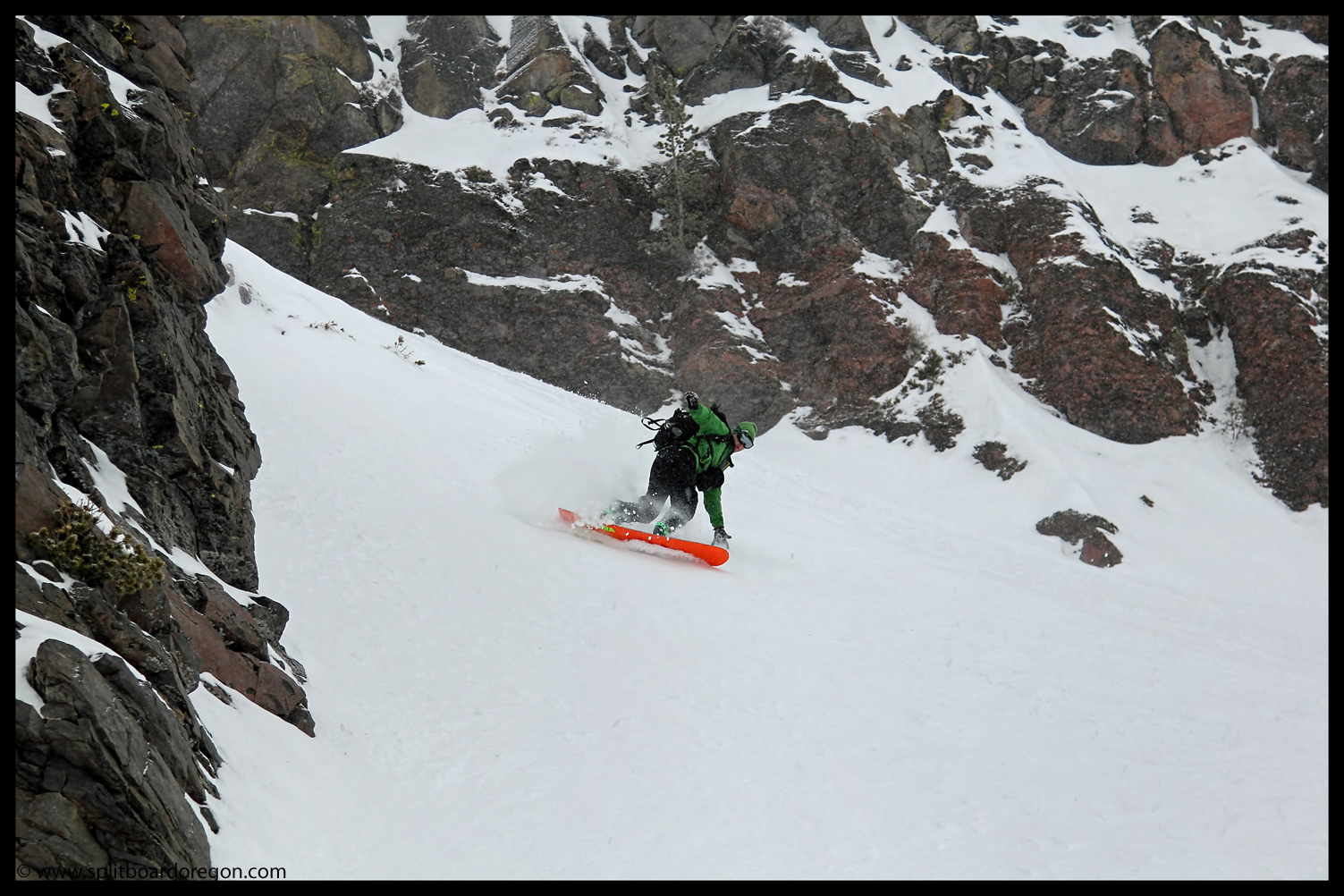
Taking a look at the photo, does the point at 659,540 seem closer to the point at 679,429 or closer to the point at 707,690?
the point at 679,429

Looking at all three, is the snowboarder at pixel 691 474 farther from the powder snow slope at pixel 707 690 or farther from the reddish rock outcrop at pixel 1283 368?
the reddish rock outcrop at pixel 1283 368

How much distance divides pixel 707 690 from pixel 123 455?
4.98 metres

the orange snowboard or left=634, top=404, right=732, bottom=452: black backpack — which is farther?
left=634, top=404, right=732, bottom=452: black backpack

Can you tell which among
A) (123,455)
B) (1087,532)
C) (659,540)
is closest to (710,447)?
(659,540)

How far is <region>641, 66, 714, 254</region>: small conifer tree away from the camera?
102 feet

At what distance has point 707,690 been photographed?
→ 23.6 feet

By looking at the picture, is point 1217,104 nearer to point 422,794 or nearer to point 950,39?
point 950,39

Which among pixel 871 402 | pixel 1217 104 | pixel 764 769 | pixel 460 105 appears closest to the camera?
pixel 764 769

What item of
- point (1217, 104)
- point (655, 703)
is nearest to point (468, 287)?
point (655, 703)

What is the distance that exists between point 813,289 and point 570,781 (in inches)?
981

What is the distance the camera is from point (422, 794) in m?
5.34

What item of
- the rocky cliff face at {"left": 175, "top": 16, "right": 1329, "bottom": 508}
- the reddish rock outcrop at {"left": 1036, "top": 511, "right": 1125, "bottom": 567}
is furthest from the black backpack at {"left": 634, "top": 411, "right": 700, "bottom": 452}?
the rocky cliff face at {"left": 175, "top": 16, "right": 1329, "bottom": 508}

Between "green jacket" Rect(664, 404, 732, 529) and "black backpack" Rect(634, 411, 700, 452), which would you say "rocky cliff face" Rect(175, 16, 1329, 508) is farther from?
"black backpack" Rect(634, 411, 700, 452)

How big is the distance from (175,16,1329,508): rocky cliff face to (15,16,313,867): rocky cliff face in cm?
2017
